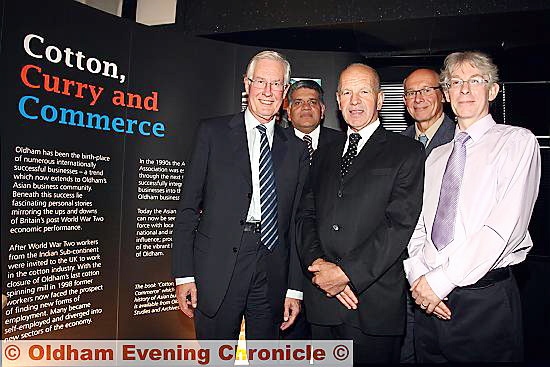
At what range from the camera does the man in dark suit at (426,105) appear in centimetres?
316

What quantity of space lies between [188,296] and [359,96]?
130 cm

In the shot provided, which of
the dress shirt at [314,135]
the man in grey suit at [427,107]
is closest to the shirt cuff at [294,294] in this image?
the man in grey suit at [427,107]

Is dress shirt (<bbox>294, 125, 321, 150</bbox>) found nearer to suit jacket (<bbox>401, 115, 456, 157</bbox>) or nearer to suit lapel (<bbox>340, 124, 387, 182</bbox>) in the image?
suit jacket (<bbox>401, 115, 456, 157</bbox>)

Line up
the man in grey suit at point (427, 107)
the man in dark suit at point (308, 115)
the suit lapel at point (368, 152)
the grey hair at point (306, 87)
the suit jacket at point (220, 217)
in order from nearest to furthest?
the suit lapel at point (368, 152) → the suit jacket at point (220, 217) → the man in grey suit at point (427, 107) → the man in dark suit at point (308, 115) → the grey hair at point (306, 87)

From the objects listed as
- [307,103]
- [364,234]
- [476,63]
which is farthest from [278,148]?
[307,103]

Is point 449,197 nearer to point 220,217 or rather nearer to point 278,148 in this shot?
point 278,148

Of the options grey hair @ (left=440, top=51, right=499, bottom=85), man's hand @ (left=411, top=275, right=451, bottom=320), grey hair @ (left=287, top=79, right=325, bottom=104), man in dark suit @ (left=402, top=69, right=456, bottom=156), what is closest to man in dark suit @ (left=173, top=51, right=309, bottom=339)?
→ man's hand @ (left=411, top=275, right=451, bottom=320)

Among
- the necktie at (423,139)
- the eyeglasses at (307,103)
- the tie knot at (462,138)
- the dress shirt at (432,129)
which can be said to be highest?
the eyeglasses at (307,103)

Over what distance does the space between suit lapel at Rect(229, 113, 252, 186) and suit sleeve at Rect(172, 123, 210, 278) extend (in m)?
0.14

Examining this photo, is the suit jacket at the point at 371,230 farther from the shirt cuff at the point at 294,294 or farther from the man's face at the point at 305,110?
the man's face at the point at 305,110

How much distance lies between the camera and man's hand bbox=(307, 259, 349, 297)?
85.7 inches

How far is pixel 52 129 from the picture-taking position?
3020 millimetres

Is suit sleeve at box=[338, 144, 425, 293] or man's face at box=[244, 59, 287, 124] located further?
man's face at box=[244, 59, 287, 124]

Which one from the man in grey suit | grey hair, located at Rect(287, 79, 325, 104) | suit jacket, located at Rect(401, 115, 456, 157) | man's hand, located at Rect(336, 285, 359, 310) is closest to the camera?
man's hand, located at Rect(336, 285, 359, 310)
